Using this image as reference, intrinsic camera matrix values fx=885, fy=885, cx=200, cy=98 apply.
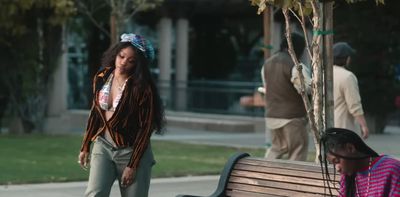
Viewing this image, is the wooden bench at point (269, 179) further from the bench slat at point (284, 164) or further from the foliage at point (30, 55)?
the foliage at point (30, 55)

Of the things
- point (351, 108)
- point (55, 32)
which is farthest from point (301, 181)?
point (55, 32)

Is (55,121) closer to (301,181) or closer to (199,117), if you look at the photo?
(199,117)

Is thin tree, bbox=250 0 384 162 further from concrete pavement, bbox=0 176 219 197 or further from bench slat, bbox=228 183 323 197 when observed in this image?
concrete pavement, bbox=0 176 219 197

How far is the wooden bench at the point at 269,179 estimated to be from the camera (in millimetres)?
5777

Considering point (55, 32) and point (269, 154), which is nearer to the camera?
point (269, 154)

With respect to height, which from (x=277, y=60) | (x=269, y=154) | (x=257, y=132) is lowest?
(x=257, y=132)

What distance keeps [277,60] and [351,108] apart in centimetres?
90

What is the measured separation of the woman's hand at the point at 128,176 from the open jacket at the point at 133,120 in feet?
0.10

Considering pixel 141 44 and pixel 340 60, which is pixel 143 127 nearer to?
pixel 141 44

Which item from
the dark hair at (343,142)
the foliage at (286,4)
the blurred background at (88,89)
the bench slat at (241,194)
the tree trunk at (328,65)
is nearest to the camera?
the dark hair at (343,142)

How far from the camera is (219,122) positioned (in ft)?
67.9

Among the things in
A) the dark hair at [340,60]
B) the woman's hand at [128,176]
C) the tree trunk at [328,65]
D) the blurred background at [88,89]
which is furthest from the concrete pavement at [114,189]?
the blurred background at [88,89]

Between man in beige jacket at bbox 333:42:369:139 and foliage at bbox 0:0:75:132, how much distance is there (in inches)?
389

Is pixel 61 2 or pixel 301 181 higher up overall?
pixel 61 2
